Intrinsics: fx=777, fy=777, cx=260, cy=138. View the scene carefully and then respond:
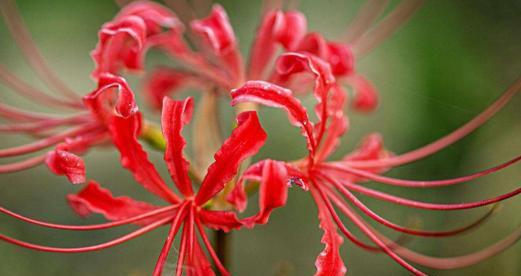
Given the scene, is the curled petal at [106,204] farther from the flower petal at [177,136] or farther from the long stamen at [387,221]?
the long stamen at [387,221]

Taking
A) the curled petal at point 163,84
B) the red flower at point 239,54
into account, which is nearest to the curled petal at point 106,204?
the red flower at point 239,54

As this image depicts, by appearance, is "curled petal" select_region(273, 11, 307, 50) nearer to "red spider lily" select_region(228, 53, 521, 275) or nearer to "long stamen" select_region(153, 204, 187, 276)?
"red spider lily" select_region(228, 53, 521, 275)

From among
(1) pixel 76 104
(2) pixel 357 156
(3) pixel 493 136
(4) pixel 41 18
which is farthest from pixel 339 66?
(4) pixel 41 18

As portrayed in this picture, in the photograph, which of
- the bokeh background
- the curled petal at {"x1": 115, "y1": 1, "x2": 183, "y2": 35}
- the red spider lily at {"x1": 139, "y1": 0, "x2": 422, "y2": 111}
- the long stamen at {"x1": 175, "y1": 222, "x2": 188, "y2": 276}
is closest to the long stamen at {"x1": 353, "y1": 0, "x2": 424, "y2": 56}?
the red spider lily at {"x1": 139, "y1": 0, "x2": 422, "y2": 111}

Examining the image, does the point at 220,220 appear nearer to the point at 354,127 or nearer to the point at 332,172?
the point at 332,172

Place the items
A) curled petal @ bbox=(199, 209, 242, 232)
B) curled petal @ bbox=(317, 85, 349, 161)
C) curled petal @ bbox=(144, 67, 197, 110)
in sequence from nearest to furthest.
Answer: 1. curled petal @ bbox=(199, 209, 242, 232)
2. curled petal @ bbox=(317, 85, 349, 161)
3. curled petal @ bbox=(144, 67, 197, 110)

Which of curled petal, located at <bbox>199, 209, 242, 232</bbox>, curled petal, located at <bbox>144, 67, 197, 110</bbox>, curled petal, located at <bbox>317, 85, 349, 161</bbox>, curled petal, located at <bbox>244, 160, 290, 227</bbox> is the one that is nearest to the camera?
curled petal, located at <bbox>244, 160, 290, 227</bbox>

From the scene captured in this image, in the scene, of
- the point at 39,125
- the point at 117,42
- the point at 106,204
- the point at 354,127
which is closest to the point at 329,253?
the point at 106,204
